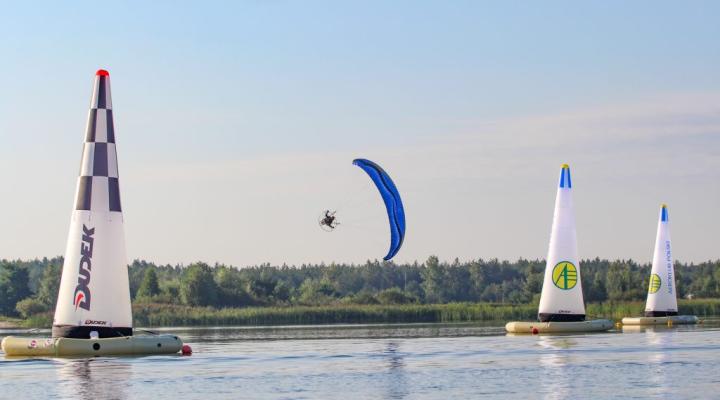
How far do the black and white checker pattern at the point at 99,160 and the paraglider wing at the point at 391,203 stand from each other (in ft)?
36.0

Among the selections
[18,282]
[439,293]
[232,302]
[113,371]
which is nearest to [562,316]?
[113,371]

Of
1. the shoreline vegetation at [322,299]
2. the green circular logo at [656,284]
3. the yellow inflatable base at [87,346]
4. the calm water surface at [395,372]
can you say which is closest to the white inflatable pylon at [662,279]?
the green circular logo at [656,284]

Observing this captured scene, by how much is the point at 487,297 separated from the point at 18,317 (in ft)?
259

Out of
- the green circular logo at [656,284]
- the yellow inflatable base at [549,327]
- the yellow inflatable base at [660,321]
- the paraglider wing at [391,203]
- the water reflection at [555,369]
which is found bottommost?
the water reflection at [555,369]

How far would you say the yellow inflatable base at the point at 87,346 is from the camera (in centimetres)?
3916

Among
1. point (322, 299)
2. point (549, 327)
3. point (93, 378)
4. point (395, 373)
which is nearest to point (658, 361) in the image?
point (395, 373)

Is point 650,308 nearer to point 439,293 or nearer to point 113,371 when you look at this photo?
point 113,371

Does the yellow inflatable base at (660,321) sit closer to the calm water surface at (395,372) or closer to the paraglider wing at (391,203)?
the calm water surface at (395,372)

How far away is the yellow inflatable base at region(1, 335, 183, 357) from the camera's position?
39156 millimetres

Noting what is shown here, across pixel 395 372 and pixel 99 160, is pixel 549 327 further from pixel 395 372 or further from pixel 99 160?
pixel 99 160

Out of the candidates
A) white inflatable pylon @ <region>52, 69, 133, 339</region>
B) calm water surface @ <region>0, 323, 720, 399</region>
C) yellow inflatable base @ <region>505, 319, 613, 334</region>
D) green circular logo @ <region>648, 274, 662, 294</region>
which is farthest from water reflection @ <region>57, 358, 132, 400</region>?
green circular logo @ <region>648, 274, 662, 294</region>

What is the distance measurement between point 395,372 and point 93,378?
7.79 m

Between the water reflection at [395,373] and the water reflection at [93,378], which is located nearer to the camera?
the water reflection at [395,373]

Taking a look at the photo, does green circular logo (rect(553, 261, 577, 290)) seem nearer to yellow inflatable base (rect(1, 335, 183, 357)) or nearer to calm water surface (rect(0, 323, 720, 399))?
calm water surface (rect(0, 323, 720, 399))
